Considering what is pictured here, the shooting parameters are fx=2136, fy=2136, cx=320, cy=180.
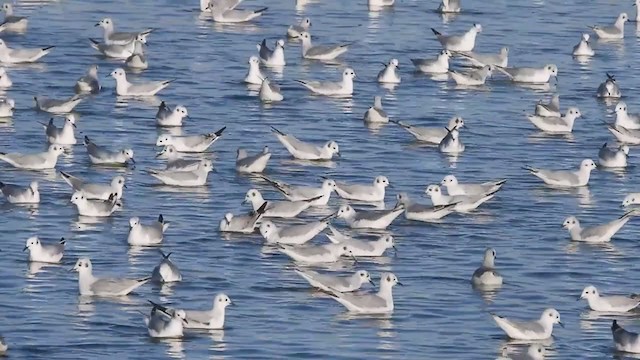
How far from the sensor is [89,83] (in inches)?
1663

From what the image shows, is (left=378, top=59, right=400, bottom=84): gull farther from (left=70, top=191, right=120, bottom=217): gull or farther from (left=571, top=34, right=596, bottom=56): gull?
(left=70, top=191, right=120, bottom=217): gull

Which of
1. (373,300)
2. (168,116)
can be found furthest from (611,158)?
(373,300)

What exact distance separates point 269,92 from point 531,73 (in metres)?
6.41

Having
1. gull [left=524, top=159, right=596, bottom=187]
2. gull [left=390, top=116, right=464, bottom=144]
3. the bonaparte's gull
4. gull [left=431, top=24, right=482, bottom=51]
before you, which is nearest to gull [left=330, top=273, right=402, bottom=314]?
gull [left=524, top=159, right=596, bottom=187]

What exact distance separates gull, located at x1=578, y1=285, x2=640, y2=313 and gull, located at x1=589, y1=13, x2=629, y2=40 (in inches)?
949

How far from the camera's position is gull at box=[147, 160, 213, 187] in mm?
34750

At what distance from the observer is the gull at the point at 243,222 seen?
31250 millimetres

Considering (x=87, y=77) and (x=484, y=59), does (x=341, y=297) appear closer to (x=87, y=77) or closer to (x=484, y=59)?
(x=87, y=77)

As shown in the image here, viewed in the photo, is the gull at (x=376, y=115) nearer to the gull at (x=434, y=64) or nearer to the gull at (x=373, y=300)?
the gull at (x=434, y=64)

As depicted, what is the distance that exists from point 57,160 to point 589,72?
1547cm

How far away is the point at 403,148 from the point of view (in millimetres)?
38781

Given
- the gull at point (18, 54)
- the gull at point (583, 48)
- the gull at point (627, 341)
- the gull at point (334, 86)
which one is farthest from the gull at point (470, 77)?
the gull at point (627, 341)

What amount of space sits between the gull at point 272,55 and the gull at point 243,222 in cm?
1560

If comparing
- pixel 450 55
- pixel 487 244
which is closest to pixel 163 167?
pixel 487 244
